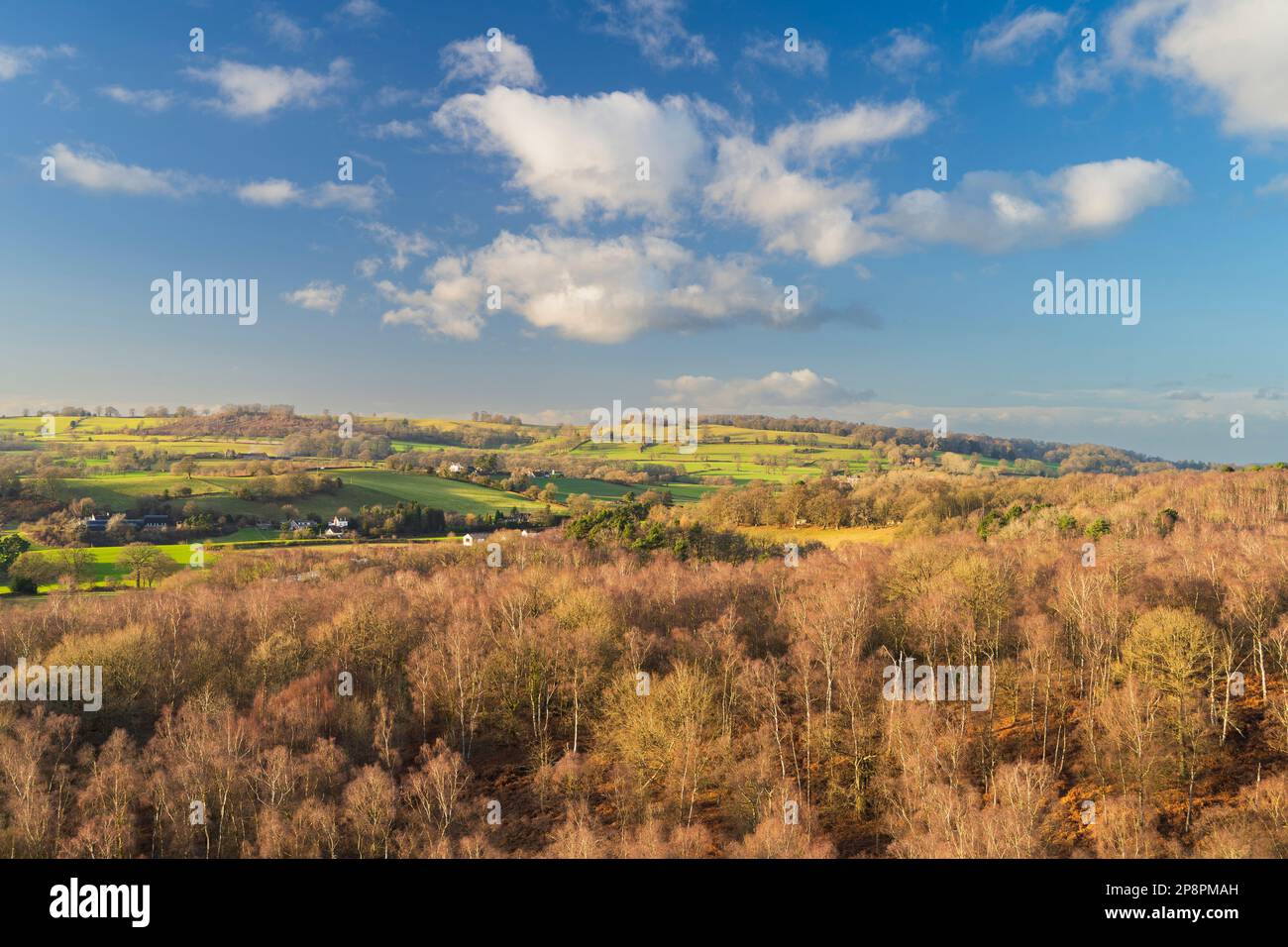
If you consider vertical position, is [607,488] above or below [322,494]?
above

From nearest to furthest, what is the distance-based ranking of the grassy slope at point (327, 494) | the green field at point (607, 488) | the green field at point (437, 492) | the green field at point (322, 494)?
the green field at point (322, 494)
the grassy slope at point (327, 494)
the green field at point (437, 492)
the green field at point (607, 488)

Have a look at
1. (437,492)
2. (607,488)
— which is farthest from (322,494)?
(607,488)

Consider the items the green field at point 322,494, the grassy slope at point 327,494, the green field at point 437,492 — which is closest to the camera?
the green field at point 322,494

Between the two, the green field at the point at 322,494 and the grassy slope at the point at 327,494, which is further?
the grassy slope at the point at 327,494

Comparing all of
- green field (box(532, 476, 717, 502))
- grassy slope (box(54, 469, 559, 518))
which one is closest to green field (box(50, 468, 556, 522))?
grassy slope (box(54, 469, 559, 518))

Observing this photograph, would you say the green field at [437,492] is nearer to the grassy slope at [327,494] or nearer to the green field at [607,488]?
the grassy slope at [327,494]

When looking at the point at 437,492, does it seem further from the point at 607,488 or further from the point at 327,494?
the point at 607,488

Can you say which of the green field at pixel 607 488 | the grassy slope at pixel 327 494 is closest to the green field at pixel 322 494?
the grassy slope at pixel 327 494

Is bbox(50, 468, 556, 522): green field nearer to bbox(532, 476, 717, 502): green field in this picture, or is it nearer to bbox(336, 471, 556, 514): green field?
bbox(336, 471, 556, 514): green field

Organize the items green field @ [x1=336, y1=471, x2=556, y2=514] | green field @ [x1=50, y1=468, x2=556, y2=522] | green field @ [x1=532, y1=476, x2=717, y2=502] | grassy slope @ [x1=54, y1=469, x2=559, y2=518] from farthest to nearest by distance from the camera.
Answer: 1. green field @ [x1=532, y1=476, x2=717, y2=502]
2. green field @ [x1=336, y1=471, x2=556, y2=514]
3. grassy slope @ [x1=54, y1=469, x2=559, y2=518]
4. green field @ [x1=50, y1=468, x2=556, y2=522]

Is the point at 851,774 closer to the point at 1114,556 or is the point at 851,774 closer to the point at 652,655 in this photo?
the point at 652,655
